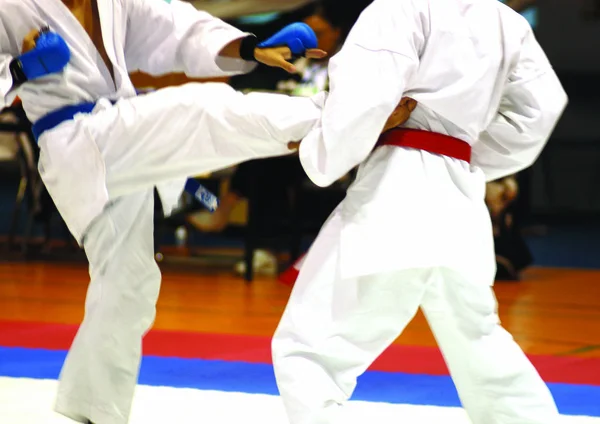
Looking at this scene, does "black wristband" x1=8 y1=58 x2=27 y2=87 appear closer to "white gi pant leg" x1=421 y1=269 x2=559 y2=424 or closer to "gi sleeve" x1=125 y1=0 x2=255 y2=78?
"gi sleeve" x1=125 y1=0 x2=255 y2=78

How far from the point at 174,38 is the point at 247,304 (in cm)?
251

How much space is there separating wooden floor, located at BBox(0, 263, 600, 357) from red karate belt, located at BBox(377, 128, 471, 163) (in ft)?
6.18

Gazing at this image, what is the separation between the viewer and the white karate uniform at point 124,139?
204 cm

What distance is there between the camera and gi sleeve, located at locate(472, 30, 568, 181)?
7.18 ft

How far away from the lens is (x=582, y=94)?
8.81m

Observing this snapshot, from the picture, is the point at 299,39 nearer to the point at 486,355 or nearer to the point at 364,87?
the point at 364,87

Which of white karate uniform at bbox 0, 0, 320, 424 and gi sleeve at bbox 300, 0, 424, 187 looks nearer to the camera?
gi sleeve at bbox 300, 0, 424, 187

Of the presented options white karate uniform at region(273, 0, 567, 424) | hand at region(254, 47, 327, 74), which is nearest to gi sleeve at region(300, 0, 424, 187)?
white karate uniform at region(273, 0, 567, 424)

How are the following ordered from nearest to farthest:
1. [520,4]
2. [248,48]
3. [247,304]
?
[248,48] < [247,304] < [520,4]

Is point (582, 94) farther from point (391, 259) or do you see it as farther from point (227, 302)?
point (391, 259)

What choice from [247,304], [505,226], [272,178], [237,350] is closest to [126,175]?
[237,350]

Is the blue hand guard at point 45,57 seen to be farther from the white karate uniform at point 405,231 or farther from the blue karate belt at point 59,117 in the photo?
the white karate uniform at point 405,231

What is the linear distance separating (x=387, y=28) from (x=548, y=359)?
2.03 metres

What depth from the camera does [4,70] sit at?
85.0 inches
